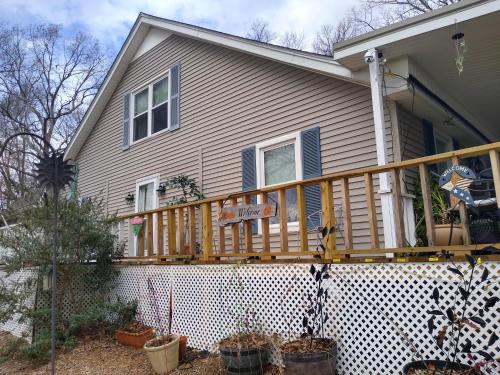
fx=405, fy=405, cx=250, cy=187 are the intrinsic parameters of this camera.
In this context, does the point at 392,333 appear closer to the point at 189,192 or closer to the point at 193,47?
the point at 189,192

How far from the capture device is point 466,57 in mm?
5477

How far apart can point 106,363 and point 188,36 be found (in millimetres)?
6803

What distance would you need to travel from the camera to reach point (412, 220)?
193 inches

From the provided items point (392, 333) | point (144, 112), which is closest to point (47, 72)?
point (144, 112)

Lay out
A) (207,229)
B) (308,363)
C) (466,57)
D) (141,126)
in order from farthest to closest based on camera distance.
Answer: (141,126)
(207,229)
(466,57)
(308,363)

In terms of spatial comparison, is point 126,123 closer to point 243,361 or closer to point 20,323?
point 20,323

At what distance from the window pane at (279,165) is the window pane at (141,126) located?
4.36m

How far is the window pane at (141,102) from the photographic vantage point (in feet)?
34.3

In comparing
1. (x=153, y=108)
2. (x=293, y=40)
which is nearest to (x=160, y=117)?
(x=153, y=108)

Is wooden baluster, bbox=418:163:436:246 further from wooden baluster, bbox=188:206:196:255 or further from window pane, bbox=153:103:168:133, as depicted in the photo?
window pane, bbox=153:103:168:133

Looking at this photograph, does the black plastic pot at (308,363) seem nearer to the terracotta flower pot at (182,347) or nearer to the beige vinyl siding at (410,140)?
the terracotta flower pot at (182,347)

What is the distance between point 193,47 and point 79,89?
18090 mm

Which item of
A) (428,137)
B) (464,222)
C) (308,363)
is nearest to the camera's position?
(464,222)

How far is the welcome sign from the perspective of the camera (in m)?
4.82
